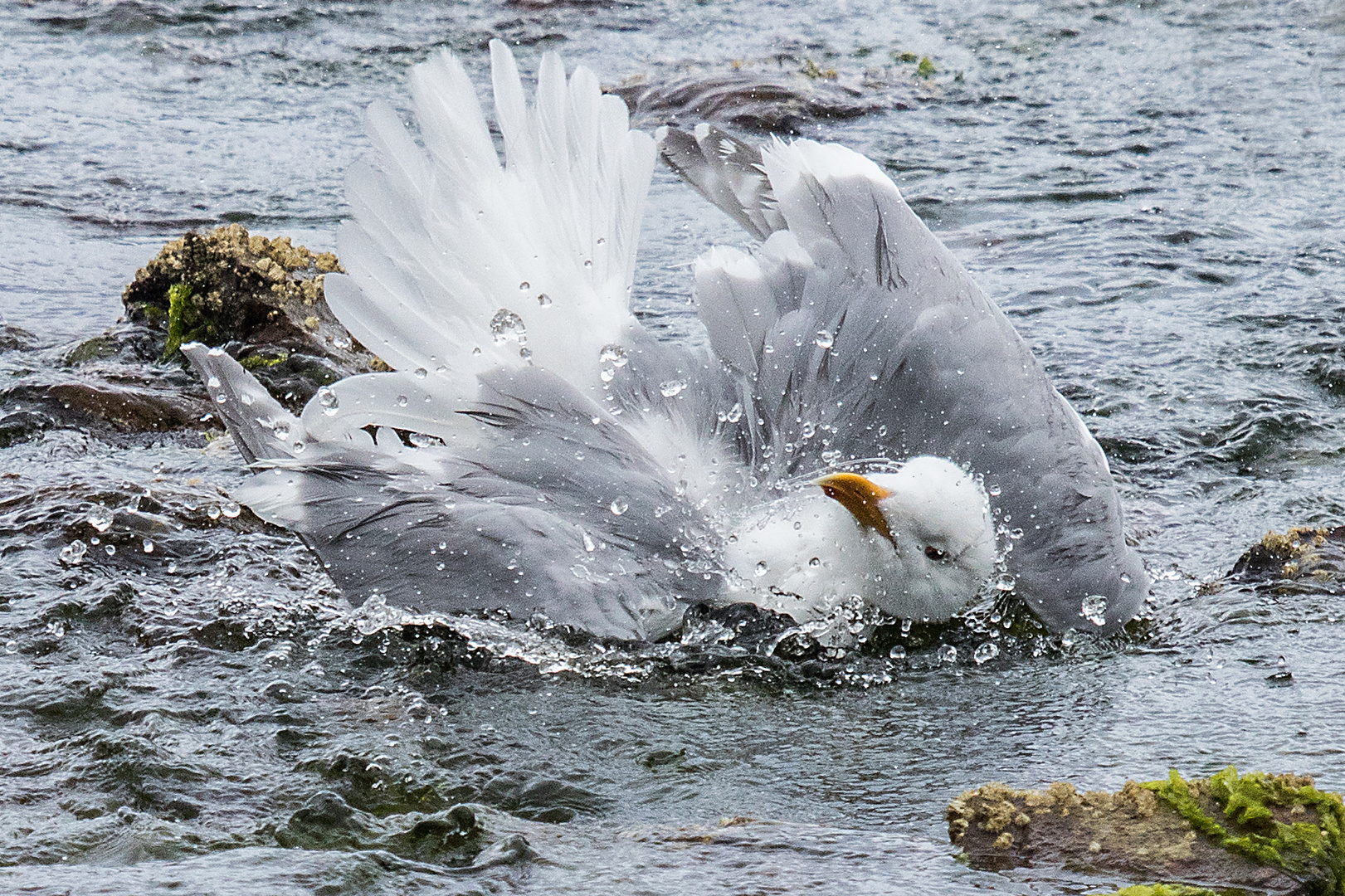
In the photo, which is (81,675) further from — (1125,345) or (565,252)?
(1125,345)

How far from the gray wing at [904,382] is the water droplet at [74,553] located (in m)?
1.61

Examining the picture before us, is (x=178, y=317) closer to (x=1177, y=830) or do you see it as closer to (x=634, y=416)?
(x=634, y=416)

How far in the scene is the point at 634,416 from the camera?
3.72 metres

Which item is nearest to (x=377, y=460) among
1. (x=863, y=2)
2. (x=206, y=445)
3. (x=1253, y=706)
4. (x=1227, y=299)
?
(x=206, y=445)

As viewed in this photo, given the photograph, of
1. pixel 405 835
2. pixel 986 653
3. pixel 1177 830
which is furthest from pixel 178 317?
pixel 1177 830

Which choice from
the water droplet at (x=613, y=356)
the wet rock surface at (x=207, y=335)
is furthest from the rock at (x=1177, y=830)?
the wet rock surface at (x=207, y=335)

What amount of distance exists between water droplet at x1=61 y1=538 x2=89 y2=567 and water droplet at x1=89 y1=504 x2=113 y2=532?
0.22 feet

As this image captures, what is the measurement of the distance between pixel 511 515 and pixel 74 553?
114cm

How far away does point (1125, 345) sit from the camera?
5340mm

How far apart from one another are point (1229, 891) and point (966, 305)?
1882mm

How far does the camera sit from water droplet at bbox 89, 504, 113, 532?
3857 millimetres

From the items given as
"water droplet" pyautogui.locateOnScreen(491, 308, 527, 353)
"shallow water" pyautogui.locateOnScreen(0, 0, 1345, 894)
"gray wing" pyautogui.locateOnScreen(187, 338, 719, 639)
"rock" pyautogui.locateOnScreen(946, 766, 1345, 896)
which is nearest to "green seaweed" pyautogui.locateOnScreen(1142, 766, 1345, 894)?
"rock" pyautogui.locateOnScreen(946, 766, 1345, 896)

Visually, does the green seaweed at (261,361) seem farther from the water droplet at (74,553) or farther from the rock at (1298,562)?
the rock at (1298,562)

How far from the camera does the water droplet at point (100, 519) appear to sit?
386 cm
